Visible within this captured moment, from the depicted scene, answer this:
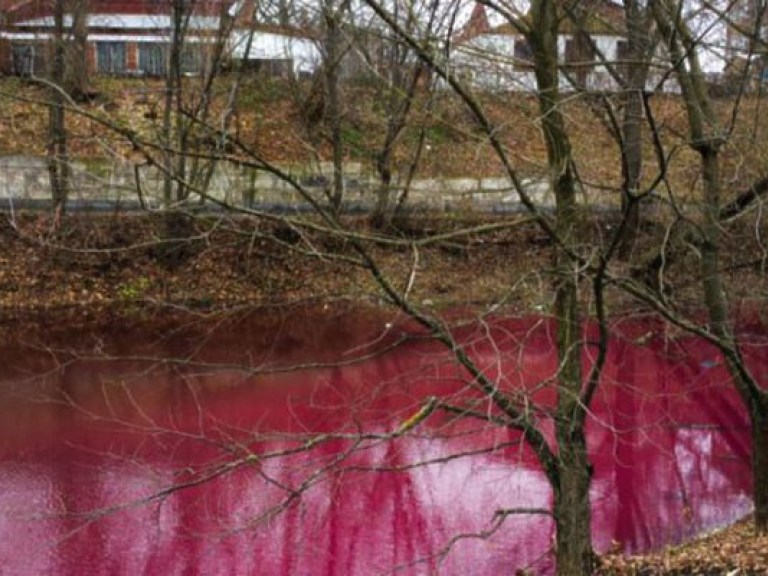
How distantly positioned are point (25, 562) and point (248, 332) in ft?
27.9

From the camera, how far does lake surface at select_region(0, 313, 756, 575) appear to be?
8188 millimetres

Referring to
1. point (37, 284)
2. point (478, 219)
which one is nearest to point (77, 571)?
point (37, 284)

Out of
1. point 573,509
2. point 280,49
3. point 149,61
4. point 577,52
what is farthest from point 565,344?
point 149,61

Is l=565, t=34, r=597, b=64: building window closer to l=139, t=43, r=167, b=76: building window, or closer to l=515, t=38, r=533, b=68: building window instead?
l=515, t=38, r=533, b=68: building window

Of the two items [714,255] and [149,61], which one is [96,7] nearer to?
[149,61]

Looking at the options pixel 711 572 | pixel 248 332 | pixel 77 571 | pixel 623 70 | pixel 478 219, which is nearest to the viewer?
pixel 711 572

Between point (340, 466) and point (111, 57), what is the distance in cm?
2163

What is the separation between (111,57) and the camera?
27.8m

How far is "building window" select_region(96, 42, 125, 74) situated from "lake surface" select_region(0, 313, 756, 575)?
48.0ft

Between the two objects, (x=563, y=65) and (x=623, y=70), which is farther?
(x=623, y=70)

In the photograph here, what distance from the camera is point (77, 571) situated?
812 cm

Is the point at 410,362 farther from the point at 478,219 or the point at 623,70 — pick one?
the point at 478,219

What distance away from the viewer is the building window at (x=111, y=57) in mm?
27516

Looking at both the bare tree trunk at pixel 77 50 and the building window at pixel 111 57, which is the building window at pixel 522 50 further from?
the building window at pixel 111 57
